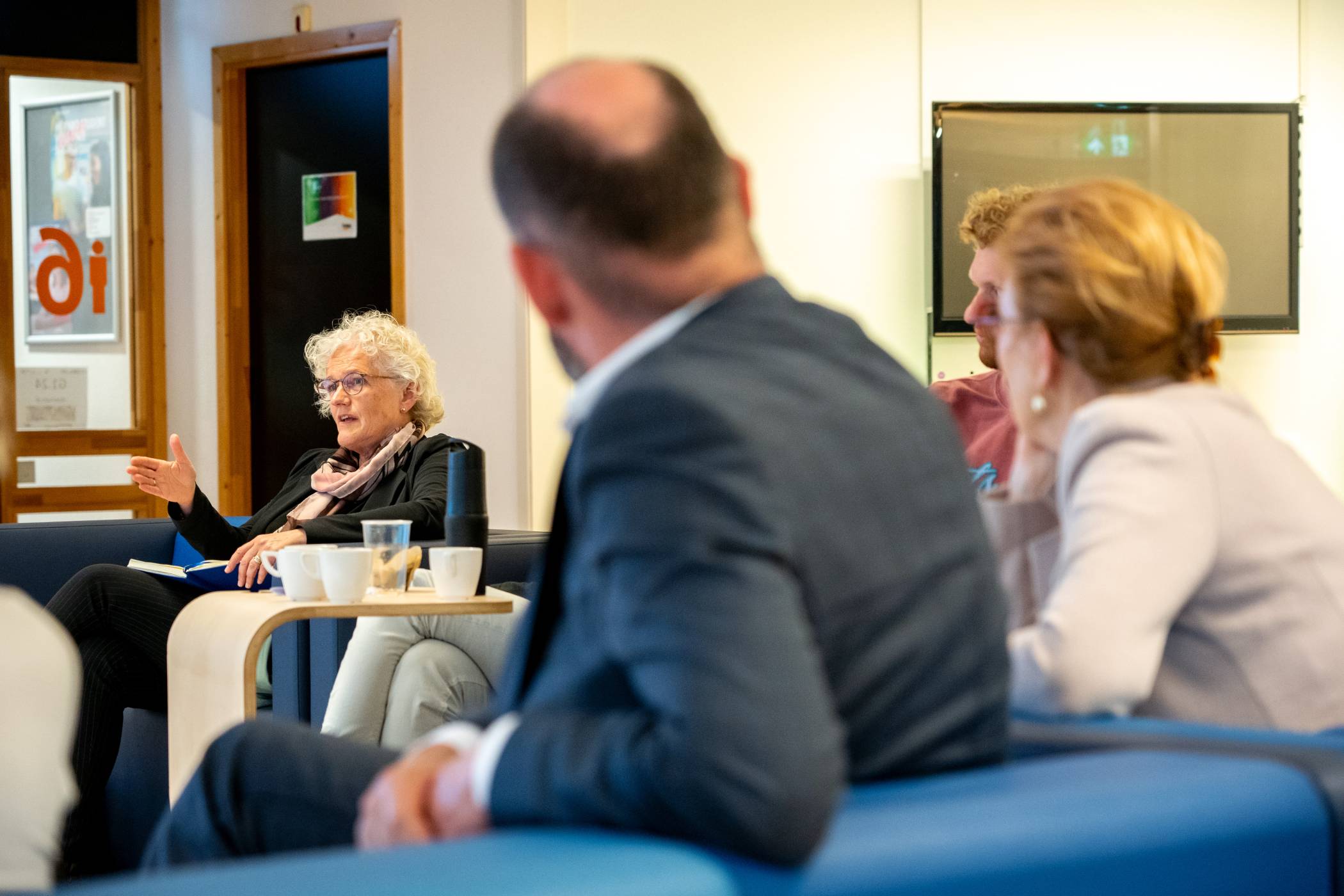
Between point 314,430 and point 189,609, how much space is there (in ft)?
12.7

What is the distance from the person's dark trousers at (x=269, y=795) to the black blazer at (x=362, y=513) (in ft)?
6.59

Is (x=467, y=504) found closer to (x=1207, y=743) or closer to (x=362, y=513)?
(x=362, y=513)

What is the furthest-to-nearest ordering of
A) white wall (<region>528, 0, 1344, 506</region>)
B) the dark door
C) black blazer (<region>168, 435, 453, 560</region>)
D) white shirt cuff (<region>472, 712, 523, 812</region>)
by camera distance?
1. the dark door
2. white wall (<region>528, 0, 1344, 506</region>)
3. black blazer (<region>168, 435, 453, 560</region>)
4. white shirt cuff (<region>472, 712, 523, 812</region>)

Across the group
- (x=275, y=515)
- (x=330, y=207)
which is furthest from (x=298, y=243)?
(x=275, y=515)

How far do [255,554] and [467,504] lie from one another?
73 cm

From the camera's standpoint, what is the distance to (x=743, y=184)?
1215 mm

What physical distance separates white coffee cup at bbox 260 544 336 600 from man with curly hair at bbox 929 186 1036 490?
4.37ft

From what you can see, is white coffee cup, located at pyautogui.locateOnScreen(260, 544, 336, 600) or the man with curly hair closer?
white coffee cup, located at pyautogui.locateOnScreen(260, 544, 336, 600)

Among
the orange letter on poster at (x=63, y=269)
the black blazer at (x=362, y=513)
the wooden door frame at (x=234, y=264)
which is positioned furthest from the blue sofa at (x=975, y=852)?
the orange letter on poster at (x=63, y=269)

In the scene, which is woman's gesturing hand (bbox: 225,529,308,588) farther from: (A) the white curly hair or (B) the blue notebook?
(A) the white curly hair

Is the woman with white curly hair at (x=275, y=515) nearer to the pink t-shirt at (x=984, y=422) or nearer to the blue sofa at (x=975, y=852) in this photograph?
the pink t-shirt at (x=984, y=422)

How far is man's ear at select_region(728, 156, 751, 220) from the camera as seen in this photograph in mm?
1173

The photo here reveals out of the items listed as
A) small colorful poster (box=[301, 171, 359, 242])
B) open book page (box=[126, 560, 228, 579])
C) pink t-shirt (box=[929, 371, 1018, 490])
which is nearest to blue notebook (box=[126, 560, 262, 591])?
open book page (box=[126, 560, 228, 579])

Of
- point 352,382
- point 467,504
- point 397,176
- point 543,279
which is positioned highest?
point 397,176
